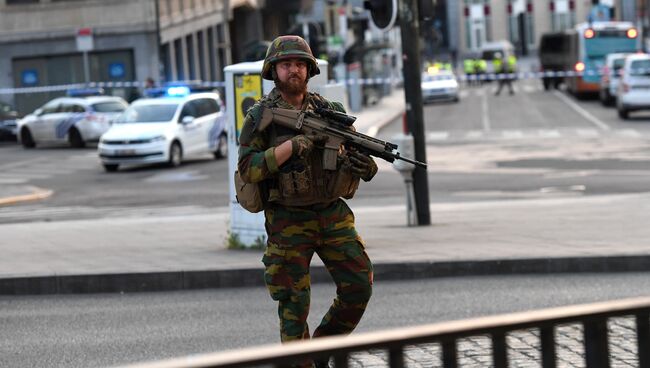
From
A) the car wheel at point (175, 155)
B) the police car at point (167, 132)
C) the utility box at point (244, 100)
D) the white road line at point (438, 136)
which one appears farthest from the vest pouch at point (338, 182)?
the white road line at point (438, 136)

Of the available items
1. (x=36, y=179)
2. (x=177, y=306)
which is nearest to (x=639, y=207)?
(x=177, y=306)

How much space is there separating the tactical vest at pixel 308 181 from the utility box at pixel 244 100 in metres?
5.76

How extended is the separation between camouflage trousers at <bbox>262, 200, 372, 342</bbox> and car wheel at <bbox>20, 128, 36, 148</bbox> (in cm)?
3475

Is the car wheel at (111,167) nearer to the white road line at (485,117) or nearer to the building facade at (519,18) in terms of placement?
the white road line at (485,117)

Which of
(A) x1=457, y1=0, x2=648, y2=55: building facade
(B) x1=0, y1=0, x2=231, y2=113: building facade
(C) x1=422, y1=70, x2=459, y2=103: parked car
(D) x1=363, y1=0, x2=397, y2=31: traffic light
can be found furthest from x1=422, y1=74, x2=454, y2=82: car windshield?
(A) x1=457, y1=0, x2=648, y2=55: building facade

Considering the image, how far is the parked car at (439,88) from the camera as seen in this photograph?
61812 millimetres

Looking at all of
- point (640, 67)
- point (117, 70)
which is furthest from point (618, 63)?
point (117, 70)

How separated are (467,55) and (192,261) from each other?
11539 centimetres

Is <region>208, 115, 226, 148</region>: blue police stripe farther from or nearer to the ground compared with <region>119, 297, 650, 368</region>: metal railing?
nearer to the ground

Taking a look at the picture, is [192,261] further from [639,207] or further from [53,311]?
[639,207]

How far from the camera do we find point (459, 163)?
92.0ft

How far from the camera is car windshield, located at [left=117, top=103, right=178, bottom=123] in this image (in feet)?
105

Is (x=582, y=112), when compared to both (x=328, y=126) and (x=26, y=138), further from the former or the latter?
(x=328, y=126)

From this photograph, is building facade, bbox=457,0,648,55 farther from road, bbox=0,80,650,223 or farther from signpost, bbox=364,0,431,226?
signpost, bbox=364,0,431,226
